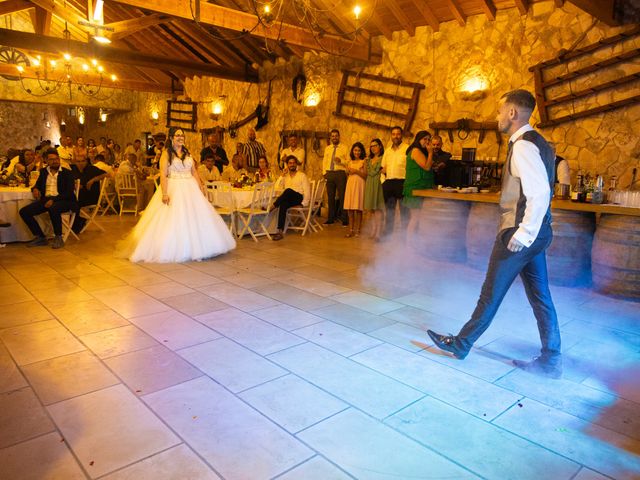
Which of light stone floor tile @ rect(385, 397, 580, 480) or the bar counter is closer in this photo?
light stone floor tile @ rect(385, 397, 580, 480)

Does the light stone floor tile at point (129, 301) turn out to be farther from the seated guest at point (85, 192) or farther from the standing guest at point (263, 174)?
the standing guest at point (263, 174)

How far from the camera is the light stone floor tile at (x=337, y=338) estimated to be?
115 inches

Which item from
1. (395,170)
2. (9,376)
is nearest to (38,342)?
(9,376)

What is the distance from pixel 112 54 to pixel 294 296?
7804mm

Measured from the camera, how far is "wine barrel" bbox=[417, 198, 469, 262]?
5410mm

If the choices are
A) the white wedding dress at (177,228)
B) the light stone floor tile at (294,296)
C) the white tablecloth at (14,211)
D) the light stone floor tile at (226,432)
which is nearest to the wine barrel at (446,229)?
the light stone floor tile at (294,296)

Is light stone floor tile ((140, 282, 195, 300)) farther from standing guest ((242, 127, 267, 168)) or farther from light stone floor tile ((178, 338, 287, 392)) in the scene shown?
standing guest ((242, 127, 267, 168))

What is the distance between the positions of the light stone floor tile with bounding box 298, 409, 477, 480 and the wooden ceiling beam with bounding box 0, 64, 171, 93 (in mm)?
14173

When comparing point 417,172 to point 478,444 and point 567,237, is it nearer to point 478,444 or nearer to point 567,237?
point 567,237

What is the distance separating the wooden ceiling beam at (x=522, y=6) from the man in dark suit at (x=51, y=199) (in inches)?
246

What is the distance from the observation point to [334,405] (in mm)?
2227

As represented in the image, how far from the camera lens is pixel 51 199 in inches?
225

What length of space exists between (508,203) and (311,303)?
6.13ft

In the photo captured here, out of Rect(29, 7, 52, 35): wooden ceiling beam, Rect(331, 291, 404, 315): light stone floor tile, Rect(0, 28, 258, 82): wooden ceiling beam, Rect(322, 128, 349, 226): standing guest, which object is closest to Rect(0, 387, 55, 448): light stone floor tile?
Rect(331, 291, 404, 315): light stone floor tile
